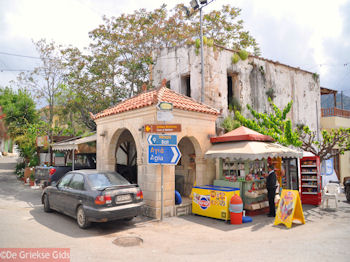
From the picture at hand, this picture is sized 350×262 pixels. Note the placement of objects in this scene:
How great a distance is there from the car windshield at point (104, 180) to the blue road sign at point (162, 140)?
4.98 feet

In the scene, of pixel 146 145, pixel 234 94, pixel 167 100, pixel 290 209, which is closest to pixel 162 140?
pixel 146 145

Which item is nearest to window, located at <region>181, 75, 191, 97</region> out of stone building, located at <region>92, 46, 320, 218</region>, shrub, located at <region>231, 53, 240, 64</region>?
stone building, located at <region>92, 46, 320, 218</region>

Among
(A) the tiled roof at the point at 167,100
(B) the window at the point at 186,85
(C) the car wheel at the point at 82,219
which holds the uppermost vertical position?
(B) the window at the point at 186,85

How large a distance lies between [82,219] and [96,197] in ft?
3.01

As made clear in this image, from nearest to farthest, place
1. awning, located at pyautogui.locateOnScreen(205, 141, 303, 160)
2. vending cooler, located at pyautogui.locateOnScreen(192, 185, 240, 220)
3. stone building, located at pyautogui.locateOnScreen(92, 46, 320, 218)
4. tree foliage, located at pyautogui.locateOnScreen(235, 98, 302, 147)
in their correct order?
vending cooler, located at pyautogui.locateOnScreen(192, 185, 240, 220)
awning, located at pyautogui.locateOnScreen(205, 141, 303, 160)
stone building, located at pyautogui.locateOnScreen(92, 46, 320, 218)
tree foliage, located at pyautogui.locateOnScreen(235, 98, 302, 147)

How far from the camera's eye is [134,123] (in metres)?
10.2

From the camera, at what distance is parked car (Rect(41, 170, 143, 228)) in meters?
7.12

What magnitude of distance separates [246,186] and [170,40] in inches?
562

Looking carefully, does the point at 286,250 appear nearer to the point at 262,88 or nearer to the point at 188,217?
the point at 188,217

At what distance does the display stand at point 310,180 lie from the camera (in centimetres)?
1141

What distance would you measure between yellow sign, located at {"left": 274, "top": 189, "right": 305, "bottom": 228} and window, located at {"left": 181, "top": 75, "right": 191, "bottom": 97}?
29.0 feet

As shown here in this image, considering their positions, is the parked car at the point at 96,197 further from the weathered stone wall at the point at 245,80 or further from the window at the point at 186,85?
the window at the point at 186,85

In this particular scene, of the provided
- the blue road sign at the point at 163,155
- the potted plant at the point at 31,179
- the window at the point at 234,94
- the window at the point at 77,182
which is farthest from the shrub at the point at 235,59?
the potted plant at the point at 31,179

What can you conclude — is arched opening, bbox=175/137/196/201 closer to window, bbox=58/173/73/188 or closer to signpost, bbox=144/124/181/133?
signpost, bbox=144/124/181/133
